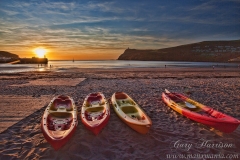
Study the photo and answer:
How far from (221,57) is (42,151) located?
127 meters

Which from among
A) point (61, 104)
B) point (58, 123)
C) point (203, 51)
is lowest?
point (58, 123)

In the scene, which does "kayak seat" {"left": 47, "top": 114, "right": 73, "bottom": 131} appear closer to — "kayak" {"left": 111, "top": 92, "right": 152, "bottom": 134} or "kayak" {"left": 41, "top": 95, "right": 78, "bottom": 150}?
"kayak" {"left": 41, "top": 95, "right": 78, "bottom": 150}

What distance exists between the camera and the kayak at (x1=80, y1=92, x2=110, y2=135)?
5090mm

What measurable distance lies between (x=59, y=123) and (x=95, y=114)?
1.38 meters

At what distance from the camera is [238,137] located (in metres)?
5.06

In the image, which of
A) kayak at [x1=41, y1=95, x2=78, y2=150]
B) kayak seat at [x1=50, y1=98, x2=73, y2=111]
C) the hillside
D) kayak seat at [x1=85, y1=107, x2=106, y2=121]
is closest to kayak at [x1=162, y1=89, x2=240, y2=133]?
kayak seat at [x1=85, y1=107, x2=106, y2=121]

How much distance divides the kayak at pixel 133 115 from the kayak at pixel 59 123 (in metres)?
1.70

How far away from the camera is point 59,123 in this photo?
5.64 metres

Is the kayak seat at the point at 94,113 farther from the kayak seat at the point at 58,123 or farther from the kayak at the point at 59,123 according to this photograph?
the kayak seat at the point at 58,123

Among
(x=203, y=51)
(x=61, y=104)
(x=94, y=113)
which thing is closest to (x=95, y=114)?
(x=94, y=113)

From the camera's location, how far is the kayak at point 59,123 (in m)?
4.26

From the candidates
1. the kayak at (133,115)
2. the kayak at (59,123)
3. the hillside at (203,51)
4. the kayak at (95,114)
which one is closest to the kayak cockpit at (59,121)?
the kayak at (59,123)

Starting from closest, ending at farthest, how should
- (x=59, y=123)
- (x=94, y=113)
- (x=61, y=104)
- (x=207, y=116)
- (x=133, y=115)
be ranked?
(x=59, y=123) < (x=207, y=116) < (x=133, y=115) < (x=94, y=113) < (x=61, y=104)

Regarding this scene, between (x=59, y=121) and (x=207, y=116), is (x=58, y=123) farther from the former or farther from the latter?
(x=207, y=116)
